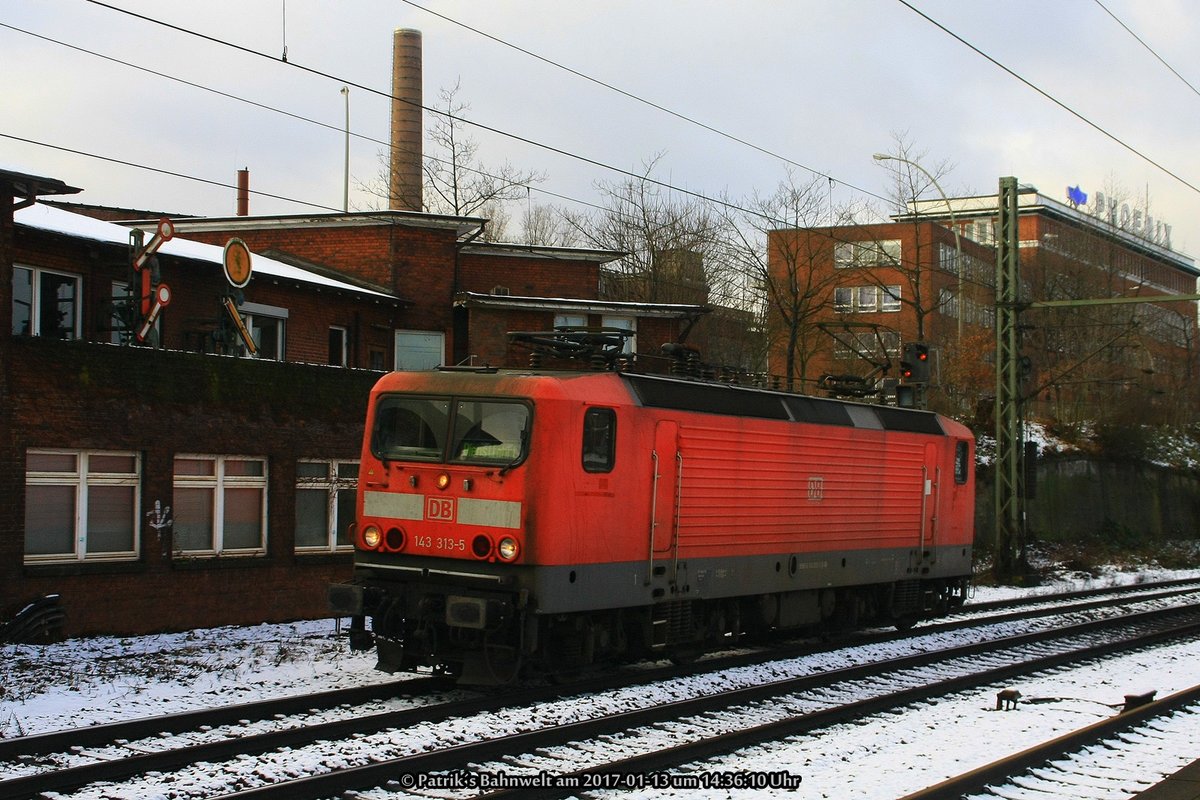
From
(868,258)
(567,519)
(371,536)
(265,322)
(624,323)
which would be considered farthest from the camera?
(868,258)

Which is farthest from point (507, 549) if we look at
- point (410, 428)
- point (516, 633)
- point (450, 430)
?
point (410, 428)

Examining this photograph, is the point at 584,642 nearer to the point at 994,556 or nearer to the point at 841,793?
the point at 841,793

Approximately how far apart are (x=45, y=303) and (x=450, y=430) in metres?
10.0

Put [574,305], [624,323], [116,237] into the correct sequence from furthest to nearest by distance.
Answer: [624,323]
[574,305]
[116,237]

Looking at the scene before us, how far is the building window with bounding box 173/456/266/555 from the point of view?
16344mm

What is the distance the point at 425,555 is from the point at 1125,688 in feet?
23.8

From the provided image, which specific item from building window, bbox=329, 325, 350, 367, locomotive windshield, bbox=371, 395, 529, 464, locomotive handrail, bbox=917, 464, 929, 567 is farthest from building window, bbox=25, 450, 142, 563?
locomotive handrail, bbox=917, 464, 929, 567

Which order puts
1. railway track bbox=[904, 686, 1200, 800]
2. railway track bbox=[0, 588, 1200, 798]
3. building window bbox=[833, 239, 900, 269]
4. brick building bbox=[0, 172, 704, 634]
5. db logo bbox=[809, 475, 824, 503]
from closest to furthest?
railway track bbox=[0, 588, 1200, 798], railway track bbox=[904, 686, 1200, 800], brick building bbox=[0, 172, 704, 634], db logo bbox=[809, 475, 824, 503], building window bbox=[833, 239, 900, 269]

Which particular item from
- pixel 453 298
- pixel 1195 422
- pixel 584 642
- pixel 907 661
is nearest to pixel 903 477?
pixel 907 661

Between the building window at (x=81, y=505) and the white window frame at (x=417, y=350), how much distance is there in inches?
422

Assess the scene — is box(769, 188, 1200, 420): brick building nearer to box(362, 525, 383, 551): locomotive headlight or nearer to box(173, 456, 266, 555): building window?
box(173, 456, 266, 555): building window

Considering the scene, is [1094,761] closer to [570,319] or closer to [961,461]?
[961,461]

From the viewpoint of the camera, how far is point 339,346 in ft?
81.5

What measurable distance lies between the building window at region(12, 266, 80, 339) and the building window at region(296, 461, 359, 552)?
423 centimetres
